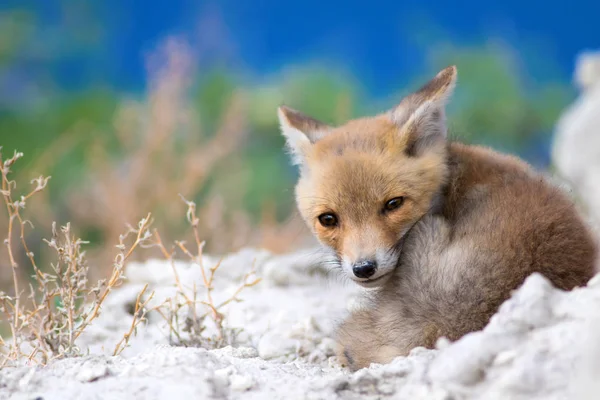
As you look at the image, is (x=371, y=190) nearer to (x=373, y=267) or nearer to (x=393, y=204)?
(x=393, y=204)

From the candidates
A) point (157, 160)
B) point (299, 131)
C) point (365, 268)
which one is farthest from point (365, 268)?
point (157, 160)

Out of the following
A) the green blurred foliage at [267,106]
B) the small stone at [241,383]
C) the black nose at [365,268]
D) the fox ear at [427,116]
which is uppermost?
the green blurred foliage at [267,106]

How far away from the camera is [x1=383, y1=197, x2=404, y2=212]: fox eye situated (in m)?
2.97

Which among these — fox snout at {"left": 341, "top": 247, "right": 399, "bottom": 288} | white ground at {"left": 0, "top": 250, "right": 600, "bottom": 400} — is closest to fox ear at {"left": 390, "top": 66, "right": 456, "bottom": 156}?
fox snout at {"left": 341, "top": 247, "right": 399, "bottom": 288}

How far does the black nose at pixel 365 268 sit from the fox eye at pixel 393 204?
0.91 feet

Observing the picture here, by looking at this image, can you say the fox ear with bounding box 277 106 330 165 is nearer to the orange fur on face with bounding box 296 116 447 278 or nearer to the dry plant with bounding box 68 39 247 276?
the orange fur on face with bounding box 296 116 447 278

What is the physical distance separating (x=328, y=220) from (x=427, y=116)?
64cm

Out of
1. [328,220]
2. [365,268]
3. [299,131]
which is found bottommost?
[365,268]

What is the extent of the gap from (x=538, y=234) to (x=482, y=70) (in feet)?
23.0

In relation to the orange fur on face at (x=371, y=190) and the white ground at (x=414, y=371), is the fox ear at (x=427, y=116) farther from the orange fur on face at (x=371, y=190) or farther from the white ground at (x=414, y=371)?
the white ground at (x=414, y=371)

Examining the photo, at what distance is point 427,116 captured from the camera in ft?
10.4

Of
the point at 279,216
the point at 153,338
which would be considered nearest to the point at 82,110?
the point at 279,216

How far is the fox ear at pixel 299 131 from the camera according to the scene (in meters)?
3.49

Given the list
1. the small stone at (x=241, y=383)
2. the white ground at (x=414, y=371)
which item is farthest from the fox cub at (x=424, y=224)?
the small stone at (x=241, y=383)
